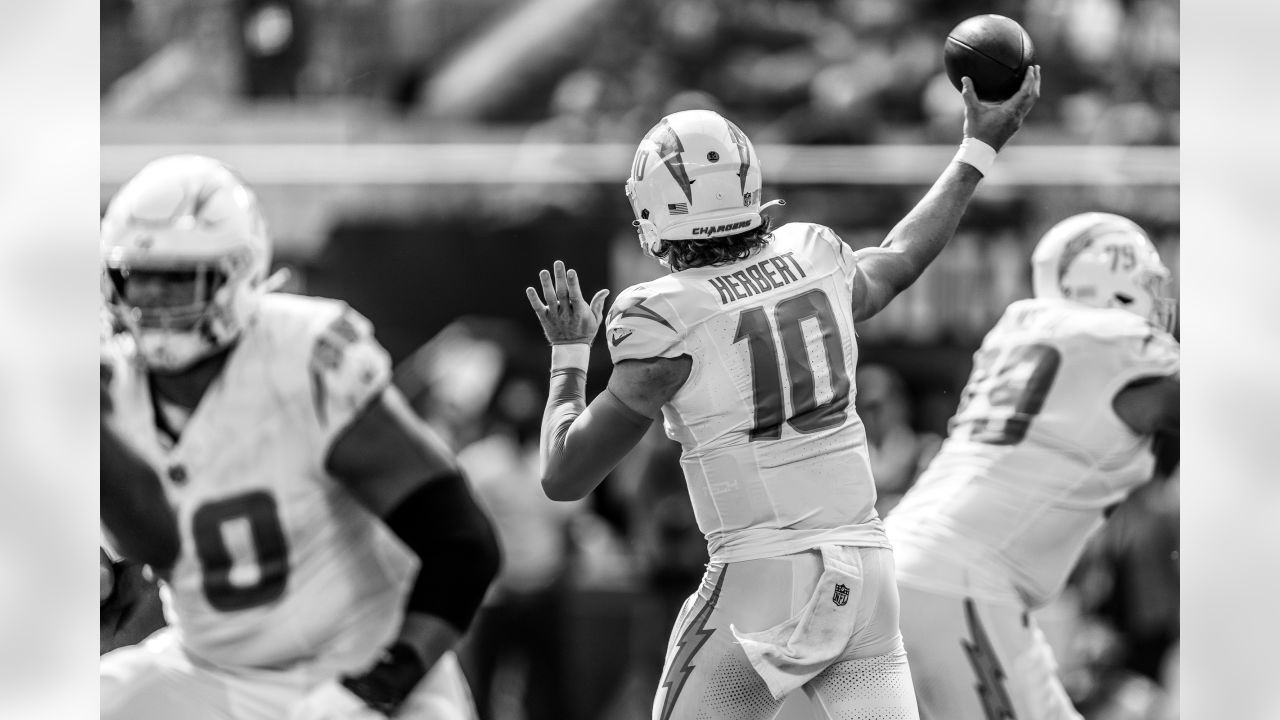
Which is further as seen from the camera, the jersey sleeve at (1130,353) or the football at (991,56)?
the jersey sleeve at (1130,353)

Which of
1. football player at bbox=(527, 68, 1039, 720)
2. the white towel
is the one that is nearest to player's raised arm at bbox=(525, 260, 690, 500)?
football player at bbox=(527, 68, 1039, 720)

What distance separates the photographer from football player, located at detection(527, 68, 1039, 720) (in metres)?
3.09

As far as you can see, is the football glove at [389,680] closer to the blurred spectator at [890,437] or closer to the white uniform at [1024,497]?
the white uniform at [1024,497]

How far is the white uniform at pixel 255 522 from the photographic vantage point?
3.74 metres

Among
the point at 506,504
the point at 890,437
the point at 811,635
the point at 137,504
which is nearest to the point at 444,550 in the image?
the point at 137,504

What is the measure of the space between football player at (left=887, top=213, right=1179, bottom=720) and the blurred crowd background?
2.57 m

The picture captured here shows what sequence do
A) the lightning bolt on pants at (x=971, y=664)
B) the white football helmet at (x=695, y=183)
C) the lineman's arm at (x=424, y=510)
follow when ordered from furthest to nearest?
the lightning bolt on pants at (x=971, y=664) → the lineman's arm at (x=424, y=510) → the white football helmet at (x=695, y=183)

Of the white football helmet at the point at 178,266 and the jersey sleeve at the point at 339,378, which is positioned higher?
the white football helmet at the point at 178,266

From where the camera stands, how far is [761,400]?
3.11m

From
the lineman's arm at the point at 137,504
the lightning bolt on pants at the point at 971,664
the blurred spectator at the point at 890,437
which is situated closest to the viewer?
the lineman's arm at the point at 137,504

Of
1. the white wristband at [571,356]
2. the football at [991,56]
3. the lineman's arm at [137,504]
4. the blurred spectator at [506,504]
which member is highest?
the football at [991,56]

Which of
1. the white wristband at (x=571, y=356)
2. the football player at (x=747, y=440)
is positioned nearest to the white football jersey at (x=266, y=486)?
the white wristband at (x=571, y=356)

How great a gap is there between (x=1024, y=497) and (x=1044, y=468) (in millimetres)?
93
